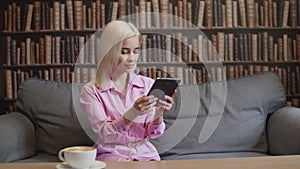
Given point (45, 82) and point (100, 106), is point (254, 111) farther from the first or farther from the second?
point (45, 82)

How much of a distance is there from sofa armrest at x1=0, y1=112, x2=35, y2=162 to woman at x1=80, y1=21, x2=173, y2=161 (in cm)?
47

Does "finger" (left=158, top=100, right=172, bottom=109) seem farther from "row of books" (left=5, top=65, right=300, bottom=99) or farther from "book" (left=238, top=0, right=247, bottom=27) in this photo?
"book" (left=238, top=0, right=247, bottom=27)

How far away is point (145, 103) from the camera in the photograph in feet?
4.43

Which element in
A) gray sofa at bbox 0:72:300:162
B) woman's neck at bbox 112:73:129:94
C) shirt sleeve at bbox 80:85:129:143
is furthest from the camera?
gray sofa at bbox 0:72:300:162

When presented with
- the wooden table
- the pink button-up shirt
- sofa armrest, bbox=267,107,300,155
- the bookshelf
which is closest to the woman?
the pink button-up shirt

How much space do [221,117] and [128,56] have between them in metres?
0.78

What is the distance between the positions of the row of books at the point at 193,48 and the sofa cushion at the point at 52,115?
2.18ft

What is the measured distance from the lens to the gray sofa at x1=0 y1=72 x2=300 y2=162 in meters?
2.03

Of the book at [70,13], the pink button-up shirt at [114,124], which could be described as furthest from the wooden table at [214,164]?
the book at [70,13]

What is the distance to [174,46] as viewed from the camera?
2.81m

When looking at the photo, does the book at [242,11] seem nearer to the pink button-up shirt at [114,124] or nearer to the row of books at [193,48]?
the row of books at [193,48]

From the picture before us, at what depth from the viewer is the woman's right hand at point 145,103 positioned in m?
1.35

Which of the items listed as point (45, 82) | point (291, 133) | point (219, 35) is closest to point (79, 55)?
point (45, 82)

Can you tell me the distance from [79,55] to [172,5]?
73cm
